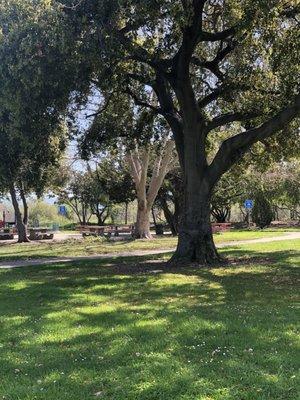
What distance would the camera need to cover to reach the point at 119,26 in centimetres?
1180

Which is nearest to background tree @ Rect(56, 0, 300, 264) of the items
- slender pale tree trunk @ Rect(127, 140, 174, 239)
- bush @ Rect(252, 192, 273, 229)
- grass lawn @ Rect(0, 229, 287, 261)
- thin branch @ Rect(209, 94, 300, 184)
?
thin branch @ Rect(209, 94, 300, 184)

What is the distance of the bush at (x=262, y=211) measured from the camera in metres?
46.7

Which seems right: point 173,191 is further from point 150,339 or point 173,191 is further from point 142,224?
point 150,339

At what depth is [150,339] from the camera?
6215mm

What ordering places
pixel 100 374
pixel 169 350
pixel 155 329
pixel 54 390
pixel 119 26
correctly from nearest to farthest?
pixel 54 390 < pixel 100 374 < pixel 169 350 < pixel 155 329 < pixel 119 26

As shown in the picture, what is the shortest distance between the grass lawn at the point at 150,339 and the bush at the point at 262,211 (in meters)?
35.3

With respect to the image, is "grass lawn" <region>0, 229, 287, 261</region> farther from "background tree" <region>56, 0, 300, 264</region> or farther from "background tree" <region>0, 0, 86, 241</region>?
"background tree" <region>0, 0, 86, 241</region>

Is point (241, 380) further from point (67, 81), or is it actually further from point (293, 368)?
point (67, 81)

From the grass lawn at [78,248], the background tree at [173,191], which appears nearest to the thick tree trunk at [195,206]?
the grass lawn at [78,248]

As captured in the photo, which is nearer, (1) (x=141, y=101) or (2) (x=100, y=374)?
(2) (x=100, y=374)

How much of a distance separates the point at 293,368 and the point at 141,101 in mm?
14165

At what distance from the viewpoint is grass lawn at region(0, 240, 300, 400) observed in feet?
15.2

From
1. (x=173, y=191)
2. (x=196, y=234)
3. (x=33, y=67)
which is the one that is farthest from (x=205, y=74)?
(x=173, y=191)

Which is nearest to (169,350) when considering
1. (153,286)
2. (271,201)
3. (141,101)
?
(153,286)
